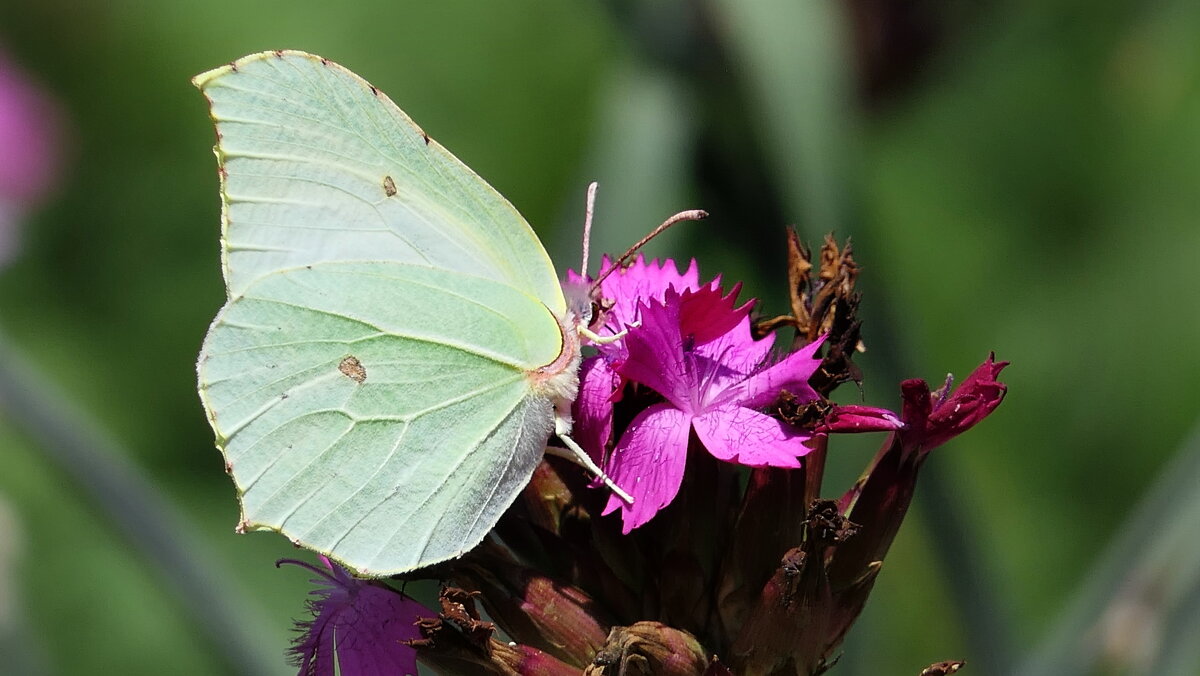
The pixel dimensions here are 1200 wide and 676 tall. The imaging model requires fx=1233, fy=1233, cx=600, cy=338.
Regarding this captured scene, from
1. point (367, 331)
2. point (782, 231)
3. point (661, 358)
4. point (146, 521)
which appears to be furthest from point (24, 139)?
point (661, 358)

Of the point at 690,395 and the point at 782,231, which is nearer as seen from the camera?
the point at 690,395

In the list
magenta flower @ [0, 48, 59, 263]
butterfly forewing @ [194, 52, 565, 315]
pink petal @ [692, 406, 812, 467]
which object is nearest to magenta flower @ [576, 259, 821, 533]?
pink petal @ [692, 406, 812, 467]

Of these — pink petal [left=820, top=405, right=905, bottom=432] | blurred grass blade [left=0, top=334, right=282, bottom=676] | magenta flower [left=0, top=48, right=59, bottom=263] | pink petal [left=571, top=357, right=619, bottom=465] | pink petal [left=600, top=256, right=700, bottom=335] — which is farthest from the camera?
magenta flower [left=0, top=48, right=59, bottom=263]

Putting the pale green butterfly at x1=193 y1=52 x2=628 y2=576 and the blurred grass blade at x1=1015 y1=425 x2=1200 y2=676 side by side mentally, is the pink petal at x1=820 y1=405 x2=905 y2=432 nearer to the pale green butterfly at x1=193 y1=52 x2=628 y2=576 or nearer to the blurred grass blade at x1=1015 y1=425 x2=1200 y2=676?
the pale green butterfly at x1=193 y1=52 x2=628 y2=576

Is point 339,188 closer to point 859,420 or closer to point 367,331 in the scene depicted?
point 367,331

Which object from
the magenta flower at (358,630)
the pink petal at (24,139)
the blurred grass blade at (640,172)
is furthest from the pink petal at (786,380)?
the pink petal at (24,139)

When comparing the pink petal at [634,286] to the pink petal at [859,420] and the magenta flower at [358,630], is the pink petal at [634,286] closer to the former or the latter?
the pink petal at [859,420]
